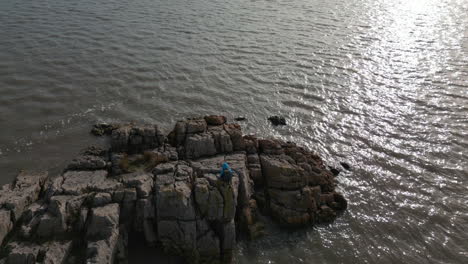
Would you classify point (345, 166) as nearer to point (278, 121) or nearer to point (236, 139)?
point (278, 121)

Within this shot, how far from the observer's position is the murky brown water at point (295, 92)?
56.7 ft

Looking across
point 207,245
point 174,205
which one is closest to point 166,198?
point 174,205

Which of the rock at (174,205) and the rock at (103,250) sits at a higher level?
the rock at (174,205)

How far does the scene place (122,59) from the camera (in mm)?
32594

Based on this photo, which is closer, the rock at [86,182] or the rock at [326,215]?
the rock at [86,182]

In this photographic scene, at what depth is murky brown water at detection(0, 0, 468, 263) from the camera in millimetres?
17281

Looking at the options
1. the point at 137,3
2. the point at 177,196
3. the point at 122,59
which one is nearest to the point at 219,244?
the point at 177,196

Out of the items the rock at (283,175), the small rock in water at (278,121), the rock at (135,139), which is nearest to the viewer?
the rock at (283,175)

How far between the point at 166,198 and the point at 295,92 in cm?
1693

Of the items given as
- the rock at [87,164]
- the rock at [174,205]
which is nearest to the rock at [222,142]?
the rock at [174,205]

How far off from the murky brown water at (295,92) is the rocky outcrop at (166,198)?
1.47m

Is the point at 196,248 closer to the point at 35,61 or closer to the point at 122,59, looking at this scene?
the point at 122,59

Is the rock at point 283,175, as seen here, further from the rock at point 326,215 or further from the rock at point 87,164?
the rock at point 87,164

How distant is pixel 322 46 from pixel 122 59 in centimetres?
2094
